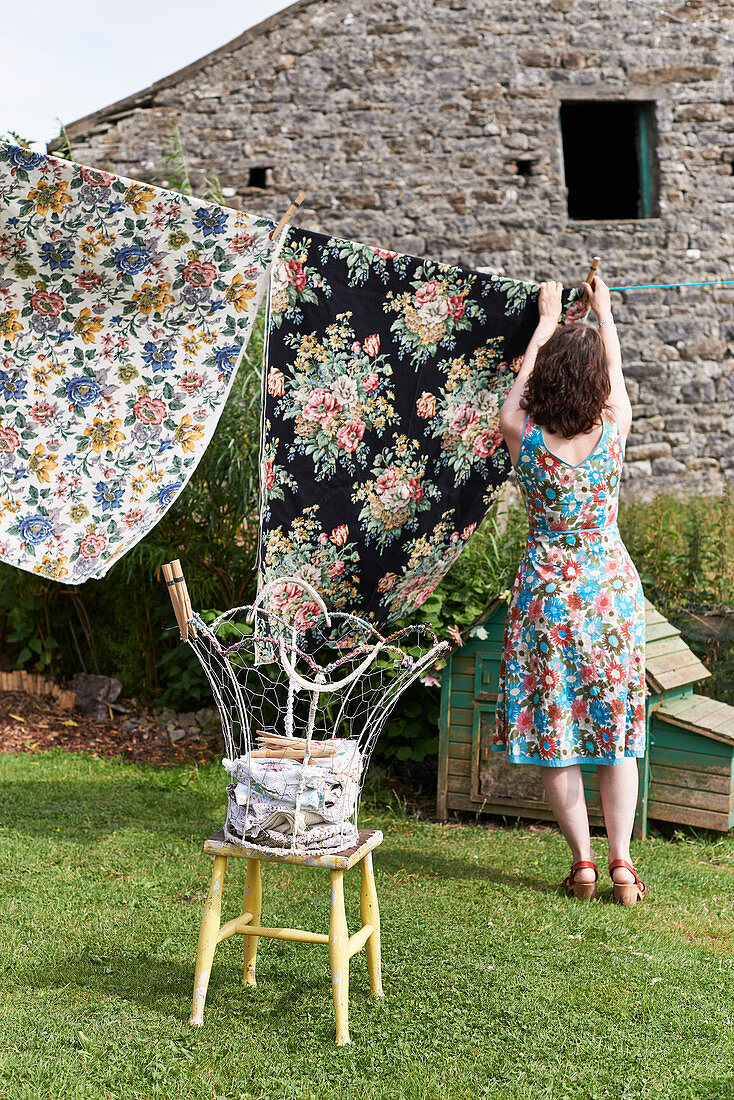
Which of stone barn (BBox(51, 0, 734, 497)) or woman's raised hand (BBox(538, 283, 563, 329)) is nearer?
woman's raised hand (BBox(538, 283, 563, 329))

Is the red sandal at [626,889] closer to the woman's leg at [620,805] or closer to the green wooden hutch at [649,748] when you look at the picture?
the woman's leg at [620,805]

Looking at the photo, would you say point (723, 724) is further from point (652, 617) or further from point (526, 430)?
point (526, 430)

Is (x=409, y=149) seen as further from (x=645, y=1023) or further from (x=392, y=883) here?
(x=645, y=1023)

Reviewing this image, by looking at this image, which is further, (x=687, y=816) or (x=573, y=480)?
(x=687, y=816)

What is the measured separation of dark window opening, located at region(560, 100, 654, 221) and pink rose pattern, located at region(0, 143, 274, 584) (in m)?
6.04

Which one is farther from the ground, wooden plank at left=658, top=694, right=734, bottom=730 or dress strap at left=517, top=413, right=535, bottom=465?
dress strap at left=517, top=413, right=535, bottom=465

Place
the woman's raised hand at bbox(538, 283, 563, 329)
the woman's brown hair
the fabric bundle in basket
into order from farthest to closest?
the woman's raised hand at bbox(538, 283, 563, 329)
the woman's brown hair
the fabric bundle in basket

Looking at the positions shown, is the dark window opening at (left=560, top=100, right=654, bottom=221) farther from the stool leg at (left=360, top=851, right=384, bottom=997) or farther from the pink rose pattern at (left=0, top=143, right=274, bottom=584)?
the stool leg at (left=360, top=851, right=384, bottom=997)

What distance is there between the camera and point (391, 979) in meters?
2.65

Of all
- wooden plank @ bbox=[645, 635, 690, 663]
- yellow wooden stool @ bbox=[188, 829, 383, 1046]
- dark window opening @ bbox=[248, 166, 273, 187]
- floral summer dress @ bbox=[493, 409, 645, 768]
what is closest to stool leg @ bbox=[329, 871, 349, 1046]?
yellow wooden stool @ bbox=[188, 829, 383, 1046]

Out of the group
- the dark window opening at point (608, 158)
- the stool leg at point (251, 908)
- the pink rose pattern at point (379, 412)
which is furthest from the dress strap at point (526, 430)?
the dark window opening at point (608, 158)

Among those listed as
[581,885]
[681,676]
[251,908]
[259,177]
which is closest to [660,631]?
[681,676]

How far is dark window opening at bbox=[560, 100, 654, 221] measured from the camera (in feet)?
27.5

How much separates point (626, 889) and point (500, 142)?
6642 millimetres
